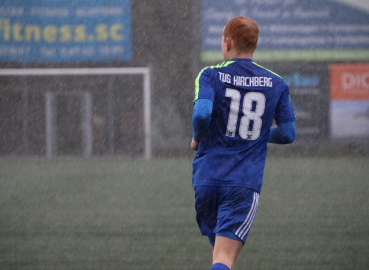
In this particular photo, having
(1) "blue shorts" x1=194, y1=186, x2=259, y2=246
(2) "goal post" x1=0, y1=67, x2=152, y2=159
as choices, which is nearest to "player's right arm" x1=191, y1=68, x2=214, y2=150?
(1) "blue shorts" x1=194, y1=186, x2=259, y2=246

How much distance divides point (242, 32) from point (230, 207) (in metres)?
0.76

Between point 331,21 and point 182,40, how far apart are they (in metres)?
4.45

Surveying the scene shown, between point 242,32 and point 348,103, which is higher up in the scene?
point 242,32

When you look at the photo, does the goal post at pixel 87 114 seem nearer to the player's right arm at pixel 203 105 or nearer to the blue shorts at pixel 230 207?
the blue shorts at pixel 230 207

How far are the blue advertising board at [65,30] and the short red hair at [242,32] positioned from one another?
17172 mm

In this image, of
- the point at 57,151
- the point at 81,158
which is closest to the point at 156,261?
the point at 81,158

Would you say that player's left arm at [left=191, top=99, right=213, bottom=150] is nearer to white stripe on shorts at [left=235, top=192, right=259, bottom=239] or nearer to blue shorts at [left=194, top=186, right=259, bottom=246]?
blue shorts at [left=194, top=186, right=259, bottom=246]

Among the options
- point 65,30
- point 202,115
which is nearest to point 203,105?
point 202,115

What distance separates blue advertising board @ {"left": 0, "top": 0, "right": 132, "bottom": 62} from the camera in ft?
65.4

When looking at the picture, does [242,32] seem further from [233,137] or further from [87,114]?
[87,114]

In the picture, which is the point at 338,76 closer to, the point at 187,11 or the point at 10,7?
the point at 187,11

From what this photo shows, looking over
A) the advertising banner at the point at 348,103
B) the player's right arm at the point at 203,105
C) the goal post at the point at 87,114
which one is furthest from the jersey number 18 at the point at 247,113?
the advertising banner at the point at 348,103

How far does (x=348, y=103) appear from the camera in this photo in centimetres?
1980

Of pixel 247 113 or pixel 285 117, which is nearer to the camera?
pixel 247 113
